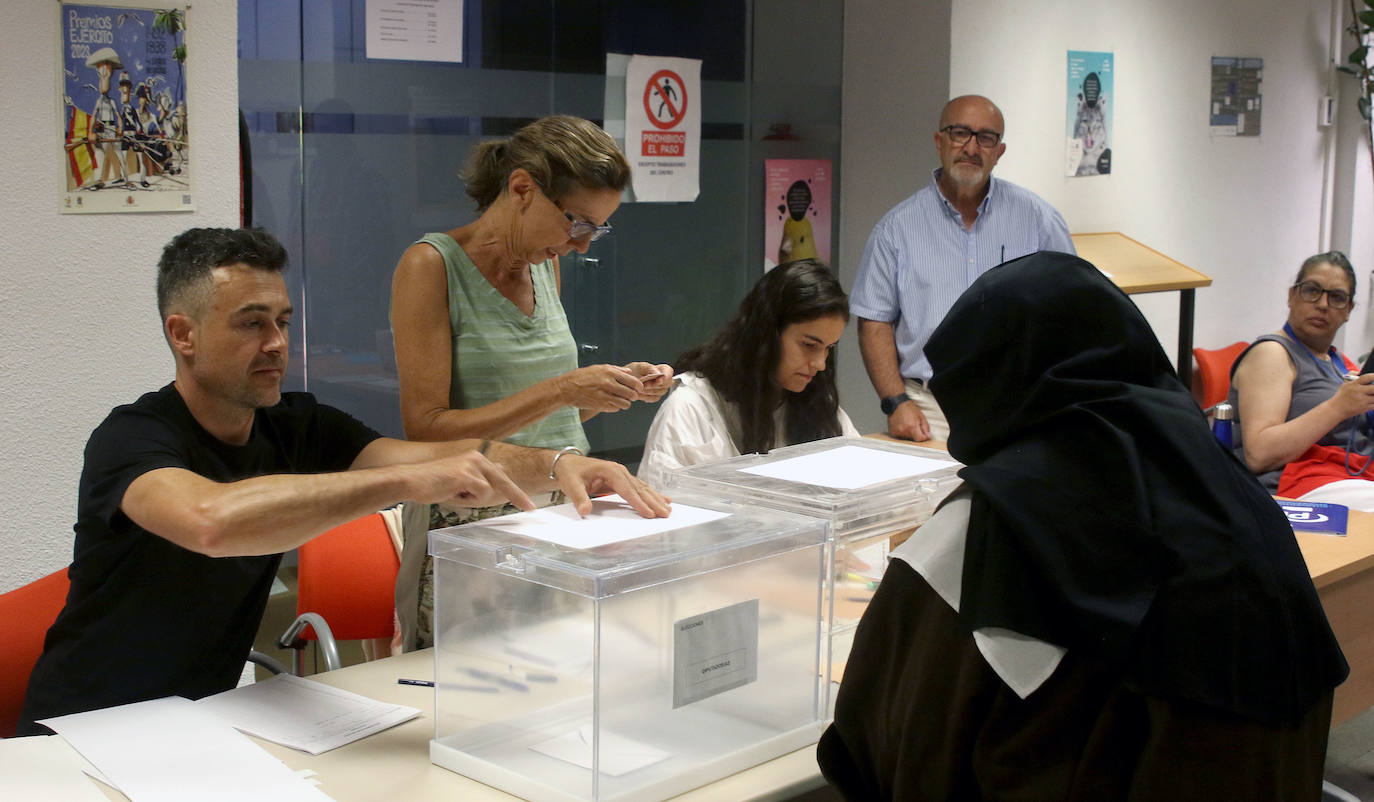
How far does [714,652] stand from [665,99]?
351 centimetres

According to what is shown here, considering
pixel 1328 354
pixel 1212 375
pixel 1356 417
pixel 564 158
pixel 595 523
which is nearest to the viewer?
pixel 595 523

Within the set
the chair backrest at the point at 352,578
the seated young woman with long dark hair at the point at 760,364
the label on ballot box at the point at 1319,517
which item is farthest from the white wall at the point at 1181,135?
the chair backrest at the point at 352,578

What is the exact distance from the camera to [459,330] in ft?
8.03

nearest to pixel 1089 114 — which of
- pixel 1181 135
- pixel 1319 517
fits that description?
pixel 1181 135

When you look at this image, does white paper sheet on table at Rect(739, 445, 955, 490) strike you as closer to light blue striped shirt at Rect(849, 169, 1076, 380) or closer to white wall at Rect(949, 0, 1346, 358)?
light blue striped shirt at Rect(849, 169, 1076, 380)

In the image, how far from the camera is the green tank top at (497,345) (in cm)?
244

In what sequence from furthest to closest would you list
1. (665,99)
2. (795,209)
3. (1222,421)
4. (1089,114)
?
(1089,114) < (795,209) < (665,99) < (1222,421)

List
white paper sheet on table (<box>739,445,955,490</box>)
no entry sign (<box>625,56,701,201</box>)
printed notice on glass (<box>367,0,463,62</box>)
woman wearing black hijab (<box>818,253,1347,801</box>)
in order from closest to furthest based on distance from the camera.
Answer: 1. woman wearing black hijab (<box>818,253,1347,801</box>)
2. white paper sheet on table (<box>739,445,955,490</box>)
3. printed notice on glass (<box>367,0,463,62</box>)
4. no entry sign (<box>625,56,701,201</box>)

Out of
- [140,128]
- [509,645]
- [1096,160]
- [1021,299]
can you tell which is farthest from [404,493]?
[1096,160]

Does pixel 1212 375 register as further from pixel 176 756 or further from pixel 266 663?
pixel 176 756

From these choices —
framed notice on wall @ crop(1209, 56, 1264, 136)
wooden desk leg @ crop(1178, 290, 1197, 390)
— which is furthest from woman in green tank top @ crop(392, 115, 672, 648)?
framed notice on wall @ crop(1209, 56, 1264, 136)

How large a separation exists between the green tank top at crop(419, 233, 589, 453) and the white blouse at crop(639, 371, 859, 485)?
41cm

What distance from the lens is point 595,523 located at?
6.02 feet

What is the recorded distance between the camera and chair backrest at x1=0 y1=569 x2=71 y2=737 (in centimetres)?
208
